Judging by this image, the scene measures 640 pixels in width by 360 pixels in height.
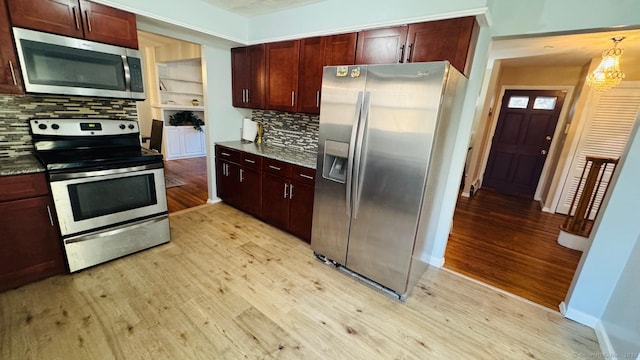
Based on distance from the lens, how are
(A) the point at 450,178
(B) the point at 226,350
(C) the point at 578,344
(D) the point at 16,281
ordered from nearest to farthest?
(B) the point at 226,350 → (C) the point at 578,344 → (D) the point at 16,281 → (A) the point at 450,178

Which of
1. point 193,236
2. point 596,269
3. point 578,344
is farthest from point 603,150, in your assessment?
point 193,236

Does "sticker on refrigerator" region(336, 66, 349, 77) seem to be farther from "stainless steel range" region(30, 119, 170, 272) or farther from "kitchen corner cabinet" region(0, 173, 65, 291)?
"kitchen corner cabinet" region(0, 173, 65, 291)

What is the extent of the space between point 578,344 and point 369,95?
2316 mm

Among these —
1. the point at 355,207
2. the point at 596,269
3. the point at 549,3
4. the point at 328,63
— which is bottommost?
the point at 596,269

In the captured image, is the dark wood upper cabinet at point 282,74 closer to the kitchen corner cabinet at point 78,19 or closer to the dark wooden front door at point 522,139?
the kitchen corner cabinet at point 78,19

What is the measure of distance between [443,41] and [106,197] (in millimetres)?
3075

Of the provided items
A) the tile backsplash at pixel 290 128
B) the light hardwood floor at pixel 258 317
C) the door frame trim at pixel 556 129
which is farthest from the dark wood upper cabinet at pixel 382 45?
the door frame trim at pixel 556 129

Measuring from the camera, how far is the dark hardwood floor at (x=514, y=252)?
2.43 m

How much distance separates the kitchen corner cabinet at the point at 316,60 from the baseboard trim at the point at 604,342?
2887 mm

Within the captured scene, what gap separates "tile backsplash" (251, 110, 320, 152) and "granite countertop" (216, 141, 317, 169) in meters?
0.10

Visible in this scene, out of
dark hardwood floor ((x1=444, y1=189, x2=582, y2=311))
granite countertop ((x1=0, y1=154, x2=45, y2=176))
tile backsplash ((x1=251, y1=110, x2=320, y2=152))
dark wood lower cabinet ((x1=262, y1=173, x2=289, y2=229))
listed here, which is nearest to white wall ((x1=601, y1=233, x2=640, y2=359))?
dark hardwood floor ((x1=444, y1=189, x2=582, y2=311))

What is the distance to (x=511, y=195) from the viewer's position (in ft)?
17.2

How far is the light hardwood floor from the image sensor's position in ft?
5.28

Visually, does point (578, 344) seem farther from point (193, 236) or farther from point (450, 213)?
point (193, 236)
